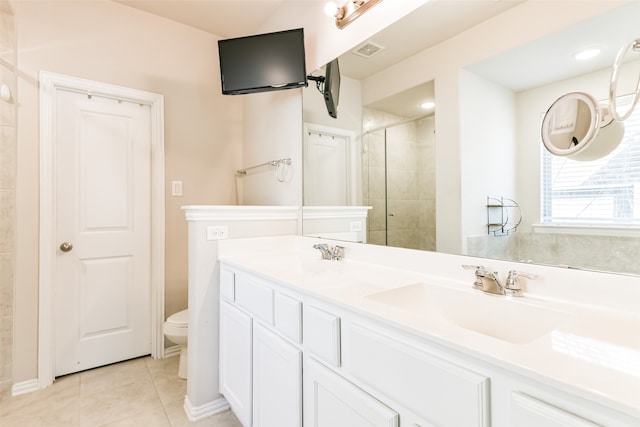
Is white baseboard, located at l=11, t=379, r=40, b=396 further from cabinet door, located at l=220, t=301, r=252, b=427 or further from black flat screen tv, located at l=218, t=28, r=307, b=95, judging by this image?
black flat screen tv, located at l=218, t=28, r=307, b=95

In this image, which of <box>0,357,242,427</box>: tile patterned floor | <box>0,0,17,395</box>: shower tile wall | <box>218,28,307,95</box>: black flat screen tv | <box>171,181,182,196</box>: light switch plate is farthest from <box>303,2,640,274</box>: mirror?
<box>0,0,17,395</box>: shower tile wall

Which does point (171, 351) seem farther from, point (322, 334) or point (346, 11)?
point (346, 11)

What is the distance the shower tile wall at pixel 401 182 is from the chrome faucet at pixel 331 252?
20 cm

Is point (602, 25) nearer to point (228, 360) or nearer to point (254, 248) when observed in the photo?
point (254, 248)

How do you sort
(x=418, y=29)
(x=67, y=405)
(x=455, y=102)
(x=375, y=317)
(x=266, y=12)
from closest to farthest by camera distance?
(x=375, y=317)
(x=455, y=102)
(x=418, y=29)
(x=67, y=405)
(x=266, y=12)

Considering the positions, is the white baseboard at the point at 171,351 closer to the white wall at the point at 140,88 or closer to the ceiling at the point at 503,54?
the white wall at the point at 140,88

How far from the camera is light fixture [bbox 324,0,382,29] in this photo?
1611 mm

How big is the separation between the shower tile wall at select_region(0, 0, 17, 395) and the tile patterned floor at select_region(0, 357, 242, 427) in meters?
0.28

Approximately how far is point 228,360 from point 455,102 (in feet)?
5.54

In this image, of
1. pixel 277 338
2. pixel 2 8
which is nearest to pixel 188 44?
pixel 2 8

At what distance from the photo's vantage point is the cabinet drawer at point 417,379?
64cm

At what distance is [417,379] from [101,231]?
2.51 m

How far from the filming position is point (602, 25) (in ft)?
2.87

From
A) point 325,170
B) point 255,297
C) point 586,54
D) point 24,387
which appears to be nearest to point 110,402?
point 24,387
